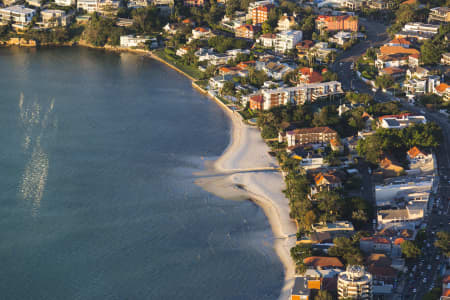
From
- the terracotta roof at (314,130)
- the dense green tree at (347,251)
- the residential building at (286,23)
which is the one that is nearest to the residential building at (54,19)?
the residential building at (286,23)

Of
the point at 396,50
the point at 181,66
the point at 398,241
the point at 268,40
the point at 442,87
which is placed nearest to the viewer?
the point at 398,241

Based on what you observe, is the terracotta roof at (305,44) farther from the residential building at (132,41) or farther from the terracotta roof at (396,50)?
the residential building at (132,41)

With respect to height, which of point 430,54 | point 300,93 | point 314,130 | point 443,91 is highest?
point 430,54

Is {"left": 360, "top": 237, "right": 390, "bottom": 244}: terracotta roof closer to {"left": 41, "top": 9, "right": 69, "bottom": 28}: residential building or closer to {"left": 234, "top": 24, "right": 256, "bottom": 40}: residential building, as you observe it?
{"left": 234, "top": 24, "right": 256, "bottom": 40}: residential building

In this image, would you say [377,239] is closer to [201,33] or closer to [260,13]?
[201,33]

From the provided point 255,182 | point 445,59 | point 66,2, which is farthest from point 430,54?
point 66,2

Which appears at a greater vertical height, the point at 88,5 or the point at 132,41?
the point at 88,5
